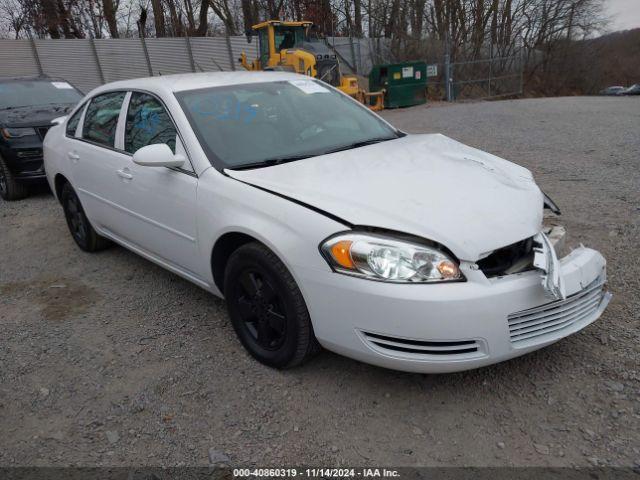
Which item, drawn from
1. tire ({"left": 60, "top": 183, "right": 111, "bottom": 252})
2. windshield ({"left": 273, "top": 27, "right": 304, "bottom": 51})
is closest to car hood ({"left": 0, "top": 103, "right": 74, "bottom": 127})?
tire ({"left": 60, "top": 183, "right": 111, "bottom": 252})

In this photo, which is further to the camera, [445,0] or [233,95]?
[445,0]

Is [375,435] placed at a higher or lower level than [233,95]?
lower

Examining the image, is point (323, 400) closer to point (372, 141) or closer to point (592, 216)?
point (372, 141)

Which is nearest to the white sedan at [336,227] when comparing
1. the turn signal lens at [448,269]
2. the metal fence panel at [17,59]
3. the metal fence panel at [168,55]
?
the turn signal lens at [448,269]

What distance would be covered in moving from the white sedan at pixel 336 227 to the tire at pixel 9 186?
3848 millimetres

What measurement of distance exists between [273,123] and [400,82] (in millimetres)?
15661

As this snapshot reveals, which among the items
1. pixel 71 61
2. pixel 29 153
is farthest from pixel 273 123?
pixel 71 61

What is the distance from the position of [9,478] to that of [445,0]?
29.2 m

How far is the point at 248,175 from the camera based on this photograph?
288 cm

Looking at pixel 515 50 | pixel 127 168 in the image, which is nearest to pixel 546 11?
pixel 515 50

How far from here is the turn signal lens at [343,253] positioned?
2324mm

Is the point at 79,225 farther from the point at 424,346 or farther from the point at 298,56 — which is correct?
the point at 298,56

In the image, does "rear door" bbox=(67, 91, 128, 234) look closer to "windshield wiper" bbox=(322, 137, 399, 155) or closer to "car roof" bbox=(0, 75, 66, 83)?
"windshield wiper" bbox=(322, 137, 399, 155)

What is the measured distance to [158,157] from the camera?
10.1ft
